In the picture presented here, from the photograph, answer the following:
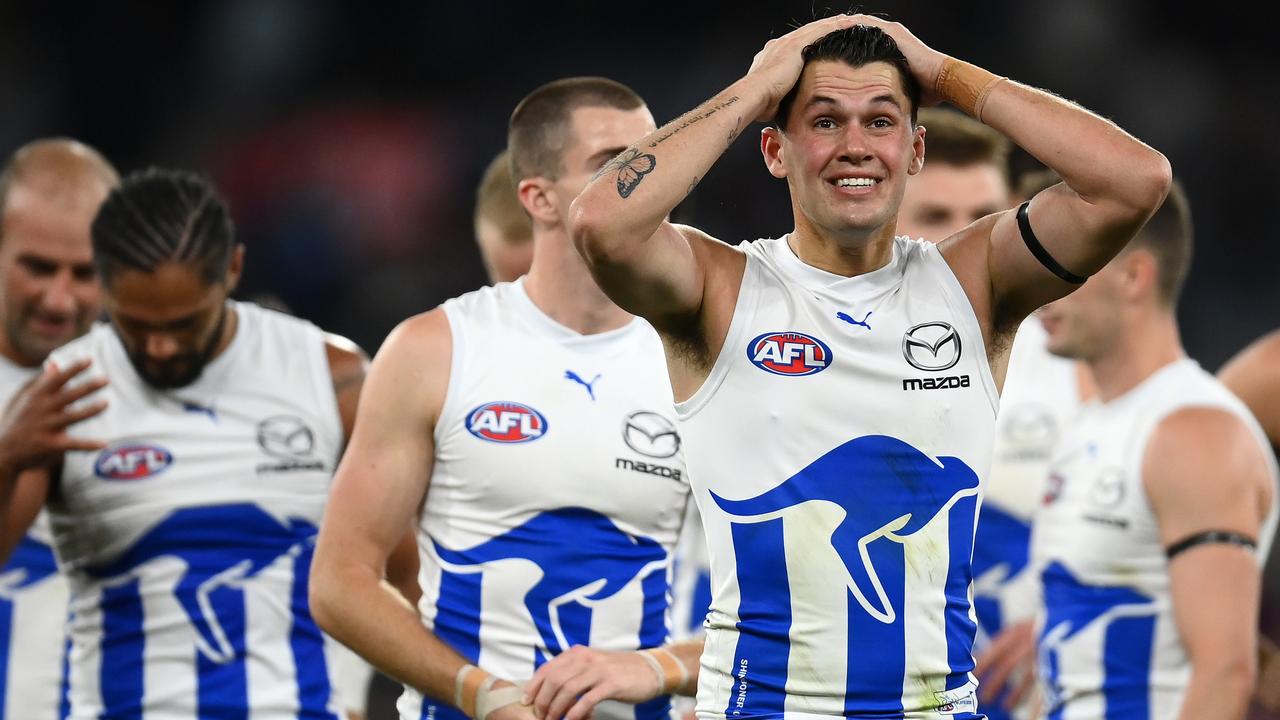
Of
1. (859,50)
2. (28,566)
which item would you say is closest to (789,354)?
(859,50)

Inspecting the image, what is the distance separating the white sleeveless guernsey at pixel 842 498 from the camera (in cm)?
318

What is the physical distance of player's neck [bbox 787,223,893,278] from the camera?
11.0ft

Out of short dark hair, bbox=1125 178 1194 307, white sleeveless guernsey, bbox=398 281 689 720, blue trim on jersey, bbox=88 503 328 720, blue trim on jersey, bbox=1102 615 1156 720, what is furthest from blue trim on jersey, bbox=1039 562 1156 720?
blue trim on jersey, bbox=88 503 328 720

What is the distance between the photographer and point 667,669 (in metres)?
3.82

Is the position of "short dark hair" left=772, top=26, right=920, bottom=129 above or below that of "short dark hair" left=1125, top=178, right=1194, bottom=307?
above

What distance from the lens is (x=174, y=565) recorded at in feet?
14.7

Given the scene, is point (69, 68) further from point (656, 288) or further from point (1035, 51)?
point (656, 288)

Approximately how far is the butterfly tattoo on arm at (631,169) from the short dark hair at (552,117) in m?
1.08

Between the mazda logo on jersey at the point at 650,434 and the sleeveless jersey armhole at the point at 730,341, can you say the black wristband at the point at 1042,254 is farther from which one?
the mazda logo on jersey at the point at 650,434

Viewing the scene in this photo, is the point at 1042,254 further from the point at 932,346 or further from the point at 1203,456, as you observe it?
the point at 1203,456

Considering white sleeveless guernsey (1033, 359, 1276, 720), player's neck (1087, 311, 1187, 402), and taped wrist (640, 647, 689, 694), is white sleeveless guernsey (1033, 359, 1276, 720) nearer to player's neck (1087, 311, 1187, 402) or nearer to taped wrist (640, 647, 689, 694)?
player's neck (1087, 311, 1187, 402)

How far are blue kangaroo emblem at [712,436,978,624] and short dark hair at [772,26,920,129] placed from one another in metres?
0.76

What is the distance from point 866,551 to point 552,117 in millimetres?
1732

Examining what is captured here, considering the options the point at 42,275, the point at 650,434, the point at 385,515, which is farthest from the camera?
the point at 42,275
